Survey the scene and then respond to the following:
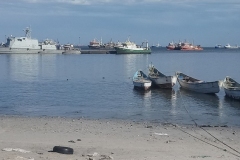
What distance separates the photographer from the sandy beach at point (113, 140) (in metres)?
12.3

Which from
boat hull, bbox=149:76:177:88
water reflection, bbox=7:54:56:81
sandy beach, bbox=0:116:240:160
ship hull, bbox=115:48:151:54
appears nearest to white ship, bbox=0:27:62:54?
ship hull, bbox=115:48:151:54

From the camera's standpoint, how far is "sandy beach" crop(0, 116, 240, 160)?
12336 mm

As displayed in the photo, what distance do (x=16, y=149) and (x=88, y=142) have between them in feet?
9.38

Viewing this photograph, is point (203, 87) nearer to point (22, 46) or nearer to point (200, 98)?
point (200, 98)

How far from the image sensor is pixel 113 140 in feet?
50.1

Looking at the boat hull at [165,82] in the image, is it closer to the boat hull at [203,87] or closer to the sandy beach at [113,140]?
the boat hull at [203,87]

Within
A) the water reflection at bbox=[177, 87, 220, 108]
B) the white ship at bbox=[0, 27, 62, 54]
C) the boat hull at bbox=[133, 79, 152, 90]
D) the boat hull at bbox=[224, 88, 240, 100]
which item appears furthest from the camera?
the white ship at bbox=[0, 27, 62, 54]

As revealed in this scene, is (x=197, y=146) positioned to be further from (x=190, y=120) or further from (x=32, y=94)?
(x=32, y=94)

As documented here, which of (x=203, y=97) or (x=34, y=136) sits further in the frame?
(x=203, y=97)

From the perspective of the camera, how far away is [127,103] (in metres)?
29.8

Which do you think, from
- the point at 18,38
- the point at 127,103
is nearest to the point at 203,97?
the point at 127,103

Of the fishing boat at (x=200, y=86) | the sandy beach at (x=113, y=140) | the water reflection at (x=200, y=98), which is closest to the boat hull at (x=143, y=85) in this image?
the water reflection at (x=200, y=98)

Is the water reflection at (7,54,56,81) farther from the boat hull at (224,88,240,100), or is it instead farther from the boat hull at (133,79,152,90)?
the boat hull at (224,88,240,100)

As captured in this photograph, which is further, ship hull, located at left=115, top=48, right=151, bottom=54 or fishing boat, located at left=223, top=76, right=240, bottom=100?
ship hull, located at left=115, top=48, right=151, bottom=54
